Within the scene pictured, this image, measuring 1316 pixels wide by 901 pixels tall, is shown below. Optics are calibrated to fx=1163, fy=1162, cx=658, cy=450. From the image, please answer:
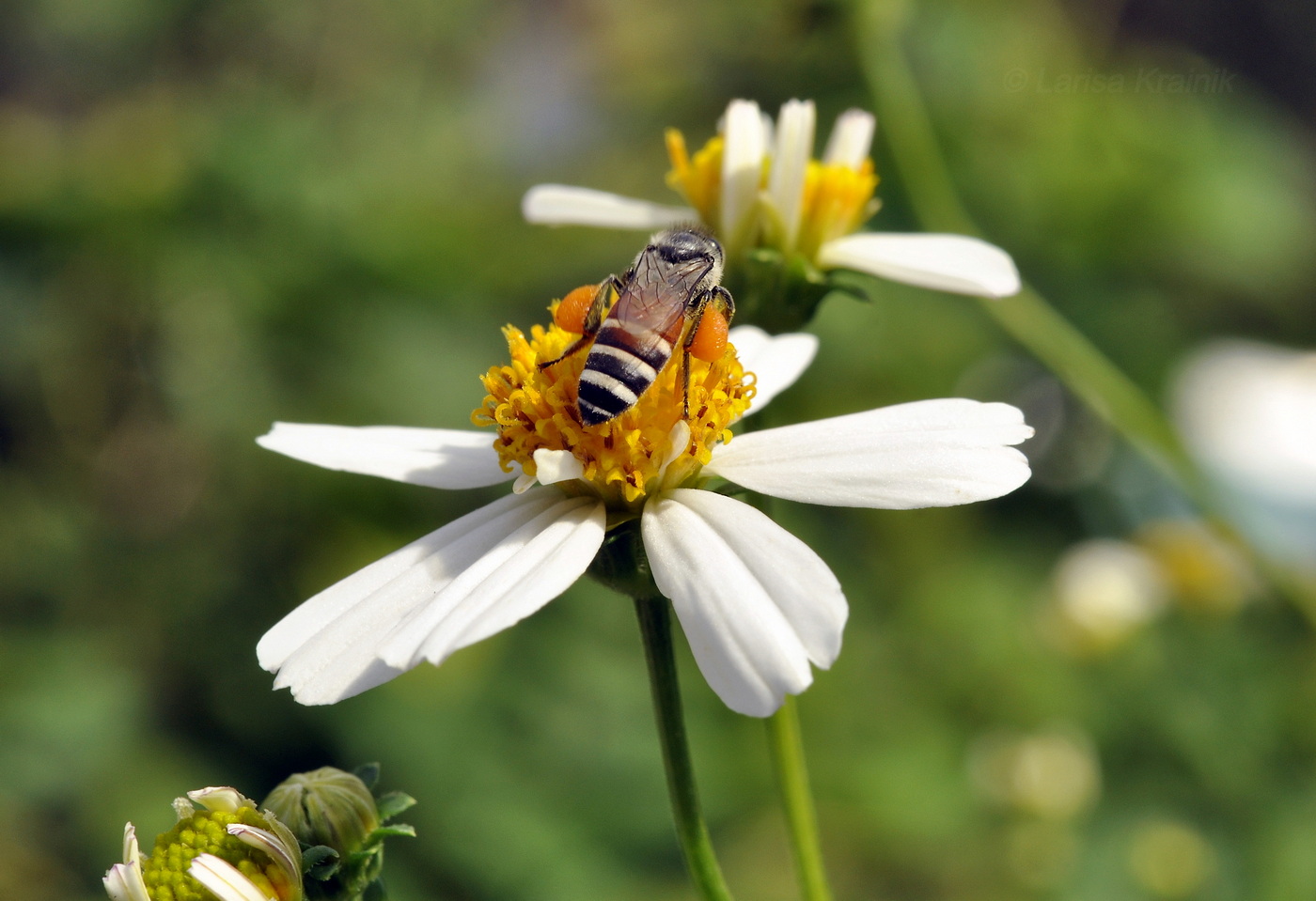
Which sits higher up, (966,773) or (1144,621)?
(1144,621)

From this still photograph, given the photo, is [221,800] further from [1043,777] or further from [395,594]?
[1043,777]

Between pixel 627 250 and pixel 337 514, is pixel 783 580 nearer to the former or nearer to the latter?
pixel 337 514

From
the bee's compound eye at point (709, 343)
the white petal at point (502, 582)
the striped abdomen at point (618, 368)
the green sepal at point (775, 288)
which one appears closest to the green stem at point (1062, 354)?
the green sepal at point (775, 288)

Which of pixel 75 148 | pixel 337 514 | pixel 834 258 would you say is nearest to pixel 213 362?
pixel 337 514

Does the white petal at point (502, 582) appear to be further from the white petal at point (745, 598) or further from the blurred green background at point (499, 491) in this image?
the blurred green background at point (499, 491)

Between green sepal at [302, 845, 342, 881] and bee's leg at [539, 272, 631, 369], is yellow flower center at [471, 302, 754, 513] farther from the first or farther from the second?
green sepal at [302, 845, 342, 881]

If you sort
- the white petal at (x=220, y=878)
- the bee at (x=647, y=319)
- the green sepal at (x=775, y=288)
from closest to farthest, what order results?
the white petal at (x=220, y=878), the bee at (x=647, y=319), the green sepal at (x=775, y=288)

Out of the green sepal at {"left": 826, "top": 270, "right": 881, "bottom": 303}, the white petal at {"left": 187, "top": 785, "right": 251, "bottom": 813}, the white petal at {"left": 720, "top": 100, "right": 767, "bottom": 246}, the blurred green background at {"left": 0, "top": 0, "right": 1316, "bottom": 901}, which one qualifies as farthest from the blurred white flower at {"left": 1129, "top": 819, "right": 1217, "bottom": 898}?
the white petal at {"left": 187, "top": 785, "right": 251, "bottom": 813}
